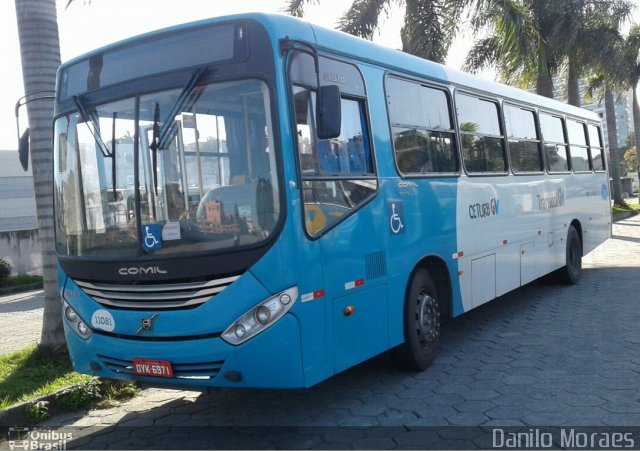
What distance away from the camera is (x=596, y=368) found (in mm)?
6059

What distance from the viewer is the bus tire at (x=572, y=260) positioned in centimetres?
1082

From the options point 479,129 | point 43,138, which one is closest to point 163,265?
point 43,138

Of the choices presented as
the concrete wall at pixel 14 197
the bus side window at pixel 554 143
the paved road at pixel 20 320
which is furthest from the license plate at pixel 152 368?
the concrete wall at pixel 14 197

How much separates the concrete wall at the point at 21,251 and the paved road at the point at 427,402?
546 inches

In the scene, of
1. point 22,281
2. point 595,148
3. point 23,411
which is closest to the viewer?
point 23,411

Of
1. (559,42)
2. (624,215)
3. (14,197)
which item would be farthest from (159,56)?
(14,197)

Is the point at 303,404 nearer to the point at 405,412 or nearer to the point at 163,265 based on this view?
the point at 405,412

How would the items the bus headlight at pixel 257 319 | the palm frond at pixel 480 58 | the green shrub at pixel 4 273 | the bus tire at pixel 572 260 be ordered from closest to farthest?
the bus headlight at pixel 257 319
the bus tire at pixel 572 260
the green shrub at pixel 4 273
the palm frond at pixel 480 58

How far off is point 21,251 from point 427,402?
16193 millimetres

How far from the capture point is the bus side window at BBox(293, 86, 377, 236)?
15.7 feet

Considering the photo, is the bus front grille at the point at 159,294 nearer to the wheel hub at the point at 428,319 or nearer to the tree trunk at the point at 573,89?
the wheel hub at the point at 428,319

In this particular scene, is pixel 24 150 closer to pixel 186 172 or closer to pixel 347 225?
pixel 186 172

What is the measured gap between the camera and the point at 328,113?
469 centimetres

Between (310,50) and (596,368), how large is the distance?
3.90 metres
